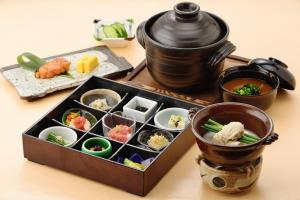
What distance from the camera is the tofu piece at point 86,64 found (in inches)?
126

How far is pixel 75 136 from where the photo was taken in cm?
276

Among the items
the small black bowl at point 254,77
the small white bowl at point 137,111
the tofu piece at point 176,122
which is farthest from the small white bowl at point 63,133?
the small black bowl at point 254,77

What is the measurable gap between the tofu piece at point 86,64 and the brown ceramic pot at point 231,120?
2.31 ft

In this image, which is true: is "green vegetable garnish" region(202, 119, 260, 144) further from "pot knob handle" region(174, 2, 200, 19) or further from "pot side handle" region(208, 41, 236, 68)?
"pot knob handle" region(174, 2, 200, 19)

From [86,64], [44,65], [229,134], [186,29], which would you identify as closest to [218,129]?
[229,134]

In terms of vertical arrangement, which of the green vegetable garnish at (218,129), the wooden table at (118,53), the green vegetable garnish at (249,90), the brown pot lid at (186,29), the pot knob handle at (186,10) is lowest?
the wooden table at (118,53)

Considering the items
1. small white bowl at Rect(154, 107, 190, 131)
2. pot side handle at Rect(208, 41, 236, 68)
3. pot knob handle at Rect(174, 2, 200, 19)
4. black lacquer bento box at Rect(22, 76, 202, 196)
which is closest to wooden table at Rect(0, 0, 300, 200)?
black lacquer bento box at Rect(22, 76, 202, 196)

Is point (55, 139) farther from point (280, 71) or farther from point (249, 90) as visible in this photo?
point (280, 71)

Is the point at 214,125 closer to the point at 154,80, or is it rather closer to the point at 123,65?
the point at 154,80

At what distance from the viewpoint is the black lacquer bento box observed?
255cm

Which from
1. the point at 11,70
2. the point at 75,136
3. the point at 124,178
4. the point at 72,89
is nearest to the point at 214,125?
the point at 124,178

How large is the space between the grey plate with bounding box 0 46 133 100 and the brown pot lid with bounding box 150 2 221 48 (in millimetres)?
314

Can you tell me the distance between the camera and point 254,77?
120 inches

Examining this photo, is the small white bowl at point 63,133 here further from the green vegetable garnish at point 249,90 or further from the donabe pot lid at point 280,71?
the donabe pot lid at point 280,71
